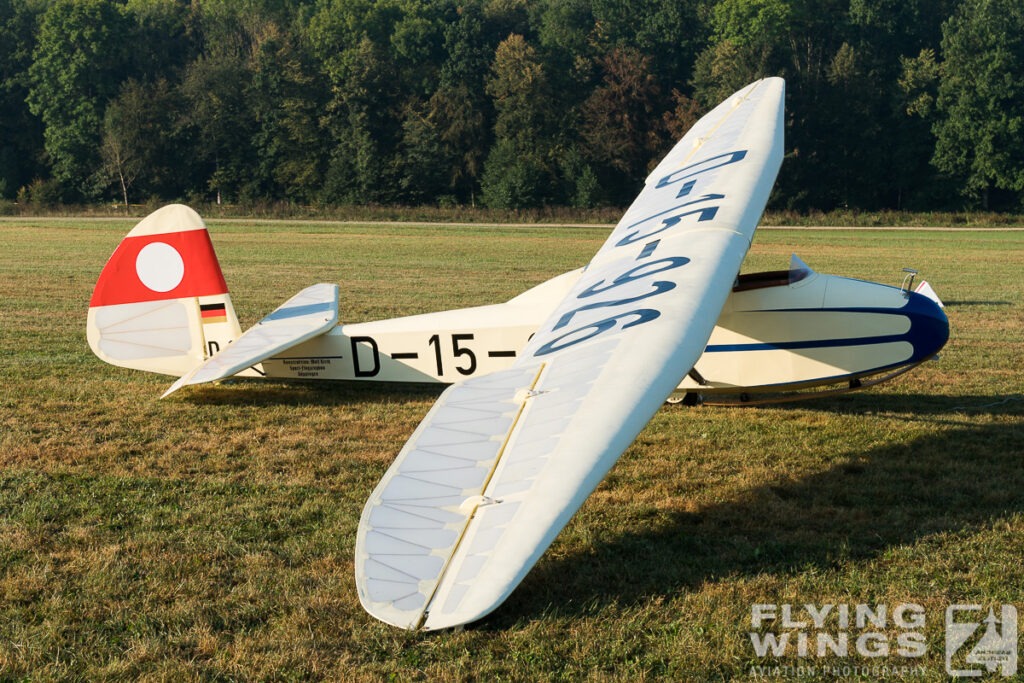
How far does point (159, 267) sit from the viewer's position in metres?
8.73

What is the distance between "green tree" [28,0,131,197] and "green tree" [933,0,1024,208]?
225ft

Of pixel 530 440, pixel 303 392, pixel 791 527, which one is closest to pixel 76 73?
pixel 303 392

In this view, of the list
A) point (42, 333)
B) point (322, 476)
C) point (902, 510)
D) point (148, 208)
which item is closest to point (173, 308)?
point (322, 476)

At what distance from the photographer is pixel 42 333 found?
1222 cm

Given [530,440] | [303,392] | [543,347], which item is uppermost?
[543,347]

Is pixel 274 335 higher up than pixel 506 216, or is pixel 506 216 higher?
pixel 274 335

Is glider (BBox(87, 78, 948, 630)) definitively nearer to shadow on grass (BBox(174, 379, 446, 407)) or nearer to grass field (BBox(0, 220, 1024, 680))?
shadow on grass (BBox(174, 379, 446, 407))

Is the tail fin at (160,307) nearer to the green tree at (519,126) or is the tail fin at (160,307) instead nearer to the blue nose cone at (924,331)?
the blue nose cone at (924,331)

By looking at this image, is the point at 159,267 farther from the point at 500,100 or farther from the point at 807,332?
the point at 500,100

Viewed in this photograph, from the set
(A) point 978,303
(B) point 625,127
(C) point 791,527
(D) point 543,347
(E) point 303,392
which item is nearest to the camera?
(D) point 543,347

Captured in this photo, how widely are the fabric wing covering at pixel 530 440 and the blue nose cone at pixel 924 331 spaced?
2.20 m

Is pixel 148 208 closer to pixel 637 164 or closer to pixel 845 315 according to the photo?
pixel 637 164

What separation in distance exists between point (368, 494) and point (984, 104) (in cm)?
6845

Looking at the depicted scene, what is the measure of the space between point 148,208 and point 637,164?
119 feet
